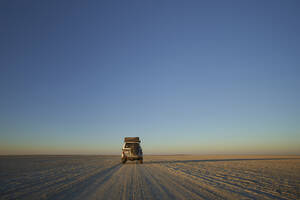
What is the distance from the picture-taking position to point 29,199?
18.8ft

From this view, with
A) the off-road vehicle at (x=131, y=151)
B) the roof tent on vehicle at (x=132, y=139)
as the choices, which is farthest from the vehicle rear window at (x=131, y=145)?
the roof tent on vehicle at (x=132, y=139)

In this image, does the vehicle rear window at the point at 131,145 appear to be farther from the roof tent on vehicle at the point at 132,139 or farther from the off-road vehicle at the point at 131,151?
the roof tent on vehicle at the point at 132,139

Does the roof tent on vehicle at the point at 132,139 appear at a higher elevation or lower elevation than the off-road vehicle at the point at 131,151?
higher

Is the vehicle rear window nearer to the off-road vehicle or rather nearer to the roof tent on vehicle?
the off-road vehicle

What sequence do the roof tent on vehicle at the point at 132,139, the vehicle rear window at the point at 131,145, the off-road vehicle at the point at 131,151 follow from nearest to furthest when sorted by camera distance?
1. the off-road vehicle at the point at 131,151
2. the vehicle rear window at the point at 131,145
3. the roof tent on vehicle at the point at 132,139

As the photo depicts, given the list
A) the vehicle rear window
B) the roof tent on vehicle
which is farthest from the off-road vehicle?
the roof tent on vehicle

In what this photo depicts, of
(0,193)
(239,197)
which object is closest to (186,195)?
(239,197)

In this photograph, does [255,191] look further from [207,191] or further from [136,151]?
[136,151]

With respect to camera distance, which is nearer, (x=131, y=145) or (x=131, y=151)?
(x=131, y=151)

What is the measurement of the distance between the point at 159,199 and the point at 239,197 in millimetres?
2365

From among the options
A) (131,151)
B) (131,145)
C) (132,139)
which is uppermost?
(132,139)

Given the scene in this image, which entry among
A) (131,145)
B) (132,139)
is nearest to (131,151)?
(131,145)

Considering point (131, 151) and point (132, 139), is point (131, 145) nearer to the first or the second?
point (131, 151)

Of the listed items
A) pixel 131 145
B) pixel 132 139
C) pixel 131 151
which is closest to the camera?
pixel 131 151
